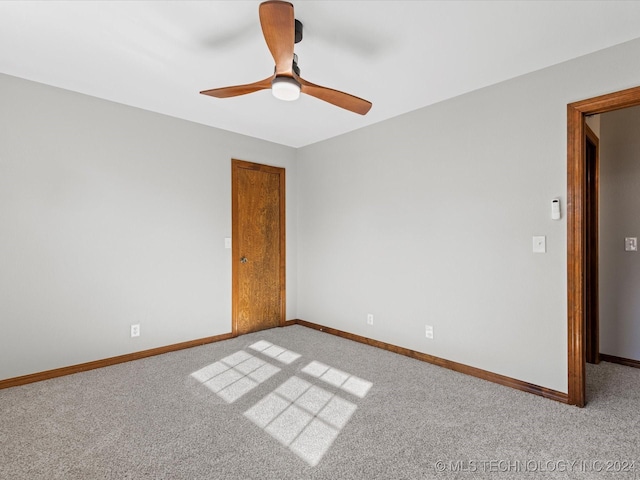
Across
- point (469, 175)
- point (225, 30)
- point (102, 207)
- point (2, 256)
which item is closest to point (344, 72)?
point (225, 30)

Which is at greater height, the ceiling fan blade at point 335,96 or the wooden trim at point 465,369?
the ceiling fan blade at point 335,96

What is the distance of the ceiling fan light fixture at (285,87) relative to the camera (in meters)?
1.90

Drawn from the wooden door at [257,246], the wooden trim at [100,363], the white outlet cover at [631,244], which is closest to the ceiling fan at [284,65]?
the wooden door at [257,246]

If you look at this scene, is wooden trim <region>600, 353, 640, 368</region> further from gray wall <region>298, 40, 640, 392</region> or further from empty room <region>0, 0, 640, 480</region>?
gray wall <region>298, 40, 640, 392</region>

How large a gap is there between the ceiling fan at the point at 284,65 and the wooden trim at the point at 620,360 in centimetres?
324

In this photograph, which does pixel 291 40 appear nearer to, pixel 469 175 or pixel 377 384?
pixel 469 175

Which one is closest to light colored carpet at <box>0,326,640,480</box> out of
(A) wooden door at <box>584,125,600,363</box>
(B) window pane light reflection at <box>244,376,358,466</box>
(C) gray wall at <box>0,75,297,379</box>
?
(B) window pane light reflection at <box>244,376,358,466</box>

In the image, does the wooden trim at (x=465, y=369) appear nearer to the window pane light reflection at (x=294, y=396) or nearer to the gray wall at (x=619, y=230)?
the window pane light reflection at (x=294, y=396)

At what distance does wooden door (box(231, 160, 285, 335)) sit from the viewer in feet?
13.2

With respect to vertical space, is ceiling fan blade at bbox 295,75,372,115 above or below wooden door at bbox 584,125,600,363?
above

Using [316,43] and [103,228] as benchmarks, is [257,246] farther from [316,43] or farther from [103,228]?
[316,43]

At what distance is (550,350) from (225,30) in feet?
10.2

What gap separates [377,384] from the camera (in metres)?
2.66

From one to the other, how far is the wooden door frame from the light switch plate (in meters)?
0.15
